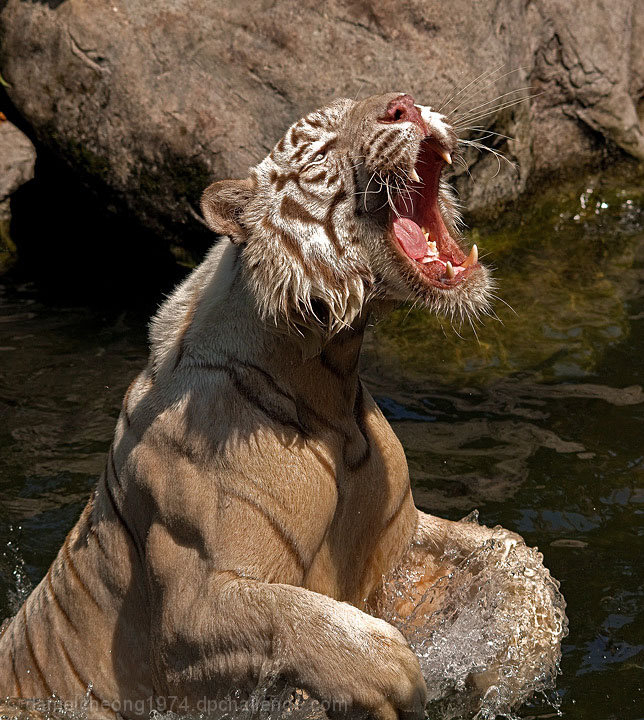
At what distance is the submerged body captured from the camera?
3.05 metres

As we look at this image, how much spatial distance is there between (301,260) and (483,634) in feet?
4.73

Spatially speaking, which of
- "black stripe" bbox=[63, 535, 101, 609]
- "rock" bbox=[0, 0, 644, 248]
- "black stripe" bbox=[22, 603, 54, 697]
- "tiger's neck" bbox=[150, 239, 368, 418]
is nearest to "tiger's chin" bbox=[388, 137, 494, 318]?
"tiger's neck" bbox=[150, 239, 368, 418]

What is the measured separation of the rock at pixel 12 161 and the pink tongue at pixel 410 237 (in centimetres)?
505

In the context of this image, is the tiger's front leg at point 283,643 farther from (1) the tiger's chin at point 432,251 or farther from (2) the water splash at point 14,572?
(2) the water splash at point 14,572

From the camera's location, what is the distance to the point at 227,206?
128 inches

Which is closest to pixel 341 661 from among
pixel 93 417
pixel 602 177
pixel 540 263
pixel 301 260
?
pixel 301 260

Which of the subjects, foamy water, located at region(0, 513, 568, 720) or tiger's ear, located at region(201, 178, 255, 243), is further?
foamy water, located at region(0, 513, 568, 720)

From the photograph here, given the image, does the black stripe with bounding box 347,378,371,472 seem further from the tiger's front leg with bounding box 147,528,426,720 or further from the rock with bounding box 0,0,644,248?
the rock with bounding box 0,0,644,248

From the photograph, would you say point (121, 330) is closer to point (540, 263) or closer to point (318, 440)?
point (540, 263)

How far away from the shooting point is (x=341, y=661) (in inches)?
115

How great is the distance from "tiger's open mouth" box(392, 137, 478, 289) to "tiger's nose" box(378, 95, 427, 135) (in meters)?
0.07

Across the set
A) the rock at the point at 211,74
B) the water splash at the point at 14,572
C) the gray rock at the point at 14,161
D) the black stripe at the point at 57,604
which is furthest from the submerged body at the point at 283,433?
the gray rock at the point at 14,161

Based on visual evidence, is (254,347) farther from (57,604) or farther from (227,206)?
(57,604)

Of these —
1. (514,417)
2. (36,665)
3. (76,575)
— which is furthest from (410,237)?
(514,417)
